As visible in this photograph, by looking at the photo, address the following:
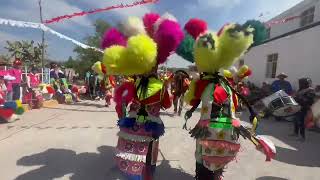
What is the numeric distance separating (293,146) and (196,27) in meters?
4.78

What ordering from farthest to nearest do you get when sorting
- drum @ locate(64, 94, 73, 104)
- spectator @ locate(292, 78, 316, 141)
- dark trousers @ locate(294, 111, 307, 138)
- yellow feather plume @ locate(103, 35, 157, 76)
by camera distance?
drum @ locate(64, 94, 73, 104) → dark trousers @ locate(294, 111, 307, 138) → spectator @ locate(292, 78, 316, 141) → yellow feather plume @ locate(103, 35, 157, 76)

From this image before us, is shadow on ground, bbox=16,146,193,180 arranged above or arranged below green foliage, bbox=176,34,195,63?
below

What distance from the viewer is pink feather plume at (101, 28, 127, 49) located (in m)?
4.17

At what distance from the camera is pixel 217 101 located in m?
3.64

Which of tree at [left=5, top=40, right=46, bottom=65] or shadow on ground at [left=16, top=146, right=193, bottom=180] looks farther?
tree at [left=5, top=40, right=46, bottom=65]

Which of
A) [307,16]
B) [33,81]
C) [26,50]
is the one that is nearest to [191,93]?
[33,81]

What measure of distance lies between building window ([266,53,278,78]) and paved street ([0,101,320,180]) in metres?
8.37

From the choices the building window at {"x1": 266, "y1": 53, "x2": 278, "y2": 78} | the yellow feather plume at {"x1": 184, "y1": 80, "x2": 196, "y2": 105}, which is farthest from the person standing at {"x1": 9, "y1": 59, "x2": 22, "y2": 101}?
the building window at {"x1": 266, "y1": 53, "x2": 278, "y2": 78}

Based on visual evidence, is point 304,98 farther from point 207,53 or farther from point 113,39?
point 113,39

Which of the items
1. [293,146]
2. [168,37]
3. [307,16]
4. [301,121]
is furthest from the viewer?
[307,16]

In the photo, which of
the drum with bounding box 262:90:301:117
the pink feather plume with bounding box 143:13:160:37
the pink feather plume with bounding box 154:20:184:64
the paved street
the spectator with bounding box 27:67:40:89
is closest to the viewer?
the pink feather plume with bounding box 154:20:184:64

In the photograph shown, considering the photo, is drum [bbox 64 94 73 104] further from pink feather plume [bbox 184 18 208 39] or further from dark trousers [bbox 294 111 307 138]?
pink feather plume [bbox 184 18 208 39]

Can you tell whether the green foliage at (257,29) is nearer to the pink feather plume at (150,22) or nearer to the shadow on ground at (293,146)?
the pink feather plume at (150,22)

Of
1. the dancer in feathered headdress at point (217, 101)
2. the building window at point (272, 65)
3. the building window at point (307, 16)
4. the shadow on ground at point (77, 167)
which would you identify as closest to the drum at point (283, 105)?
the shadow on ground at point (77, 167)
